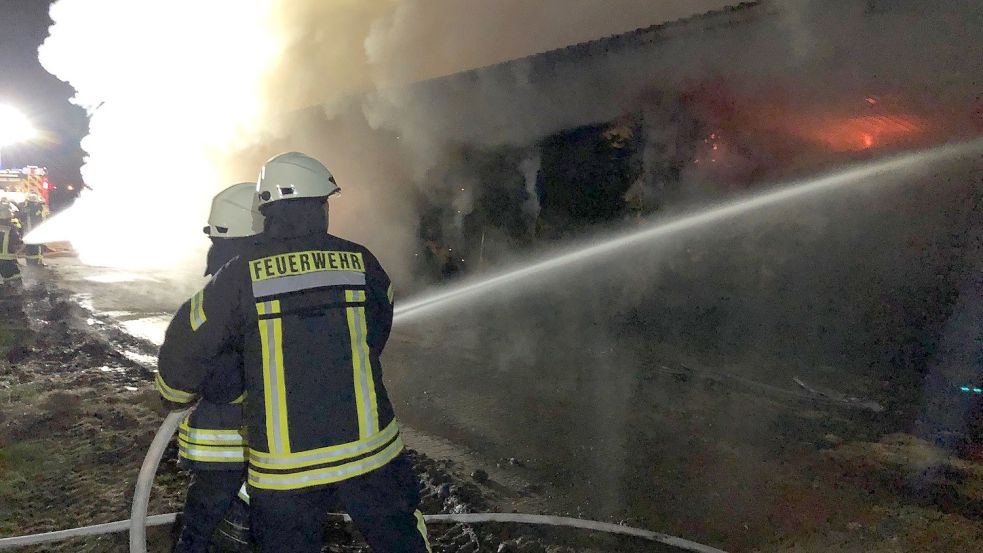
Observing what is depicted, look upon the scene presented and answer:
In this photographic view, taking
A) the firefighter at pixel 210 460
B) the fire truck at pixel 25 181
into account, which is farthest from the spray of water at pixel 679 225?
the fire truck at pixel 25 181

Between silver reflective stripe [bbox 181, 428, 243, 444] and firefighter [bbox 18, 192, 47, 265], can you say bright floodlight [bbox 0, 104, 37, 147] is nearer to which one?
firefighter [bbox 18, 192, 47, 265]

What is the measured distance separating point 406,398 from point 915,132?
19.5ft

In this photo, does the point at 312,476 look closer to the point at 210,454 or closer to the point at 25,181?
the point at 210,454

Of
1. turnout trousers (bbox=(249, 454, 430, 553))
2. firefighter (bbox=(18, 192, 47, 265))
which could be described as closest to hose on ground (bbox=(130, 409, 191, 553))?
turnout trousers (bbox=(249, 454, 430, 553))

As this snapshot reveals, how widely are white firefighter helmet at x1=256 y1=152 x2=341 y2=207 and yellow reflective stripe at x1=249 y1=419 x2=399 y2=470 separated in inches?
30.1

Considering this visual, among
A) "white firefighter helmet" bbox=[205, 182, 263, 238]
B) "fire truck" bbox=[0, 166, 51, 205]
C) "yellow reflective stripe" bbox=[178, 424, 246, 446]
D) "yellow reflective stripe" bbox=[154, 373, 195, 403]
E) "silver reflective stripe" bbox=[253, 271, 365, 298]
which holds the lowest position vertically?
"yellow reflective stripe" bbox=[178, 424, 246, 446]

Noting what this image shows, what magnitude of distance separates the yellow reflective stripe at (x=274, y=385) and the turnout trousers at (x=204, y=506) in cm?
76

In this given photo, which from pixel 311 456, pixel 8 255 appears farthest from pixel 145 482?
pixel 8 255

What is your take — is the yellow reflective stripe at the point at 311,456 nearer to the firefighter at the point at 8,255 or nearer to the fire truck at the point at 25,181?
the firefighter at the point at 8,255

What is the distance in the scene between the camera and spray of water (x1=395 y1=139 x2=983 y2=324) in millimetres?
6102

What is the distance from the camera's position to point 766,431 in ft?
13.5

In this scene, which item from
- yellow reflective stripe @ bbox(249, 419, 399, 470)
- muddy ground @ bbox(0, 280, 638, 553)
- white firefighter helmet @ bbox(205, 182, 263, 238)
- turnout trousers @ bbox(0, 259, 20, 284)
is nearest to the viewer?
yellow reflective stripe @ bbox(249, 419, 399, 470)

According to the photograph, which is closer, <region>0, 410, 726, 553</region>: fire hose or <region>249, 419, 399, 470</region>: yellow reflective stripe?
<region>249, 419, 399, 470</region>: yellow reflective stripe

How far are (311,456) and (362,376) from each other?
0.85 ft
